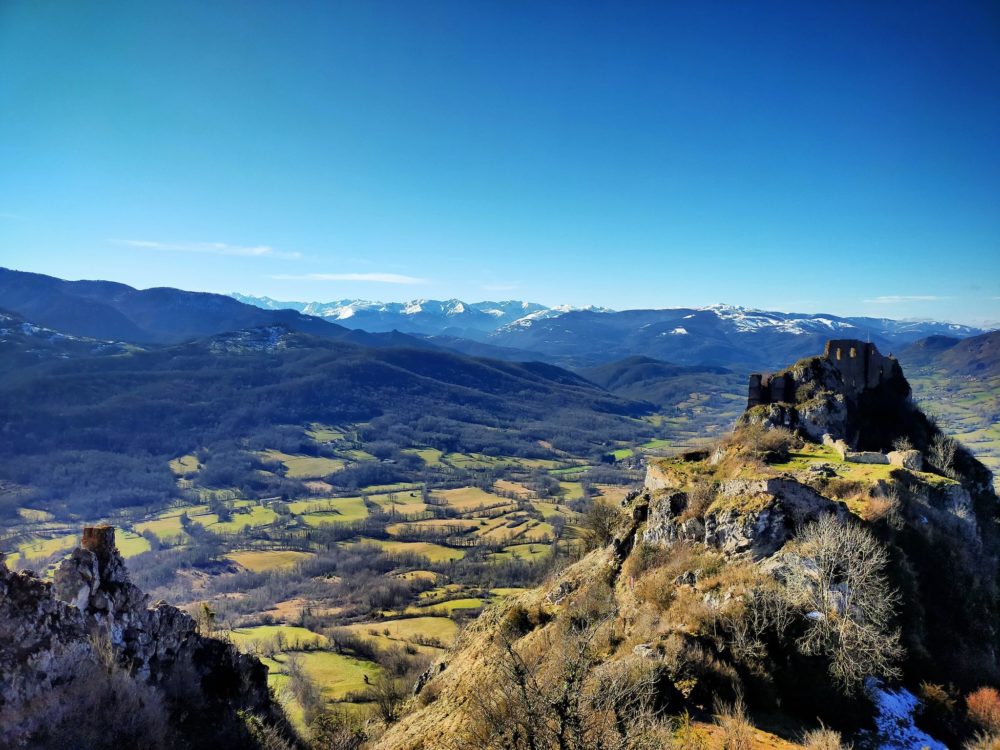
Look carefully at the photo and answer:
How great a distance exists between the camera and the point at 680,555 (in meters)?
31.0

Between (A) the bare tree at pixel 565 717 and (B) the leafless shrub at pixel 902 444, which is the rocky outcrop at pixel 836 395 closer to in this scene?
(B) the leafless shrub at pixel 902 444

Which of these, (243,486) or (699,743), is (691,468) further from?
(243,486)

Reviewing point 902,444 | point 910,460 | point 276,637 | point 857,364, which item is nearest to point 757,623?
point 910,460

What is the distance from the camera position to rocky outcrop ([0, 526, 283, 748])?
16.4m

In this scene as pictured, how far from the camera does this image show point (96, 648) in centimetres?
1925

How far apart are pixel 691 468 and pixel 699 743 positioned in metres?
24.7

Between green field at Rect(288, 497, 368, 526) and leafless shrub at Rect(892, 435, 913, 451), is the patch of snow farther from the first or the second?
green field at Rect(288, 497, 368, 526)

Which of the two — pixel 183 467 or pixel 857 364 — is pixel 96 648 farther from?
pixel 183 467

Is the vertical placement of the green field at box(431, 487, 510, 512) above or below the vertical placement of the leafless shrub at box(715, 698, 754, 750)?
below

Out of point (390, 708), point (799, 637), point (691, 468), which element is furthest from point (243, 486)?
point (799, 637)

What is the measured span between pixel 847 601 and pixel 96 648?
28626 mm

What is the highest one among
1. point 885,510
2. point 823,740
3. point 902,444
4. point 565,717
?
point 902,444

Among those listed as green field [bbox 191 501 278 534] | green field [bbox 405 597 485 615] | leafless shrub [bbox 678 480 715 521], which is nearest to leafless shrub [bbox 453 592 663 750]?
leafless shrub [bbox 678 480 715 521]

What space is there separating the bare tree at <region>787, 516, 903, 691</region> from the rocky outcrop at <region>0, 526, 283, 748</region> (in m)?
24.4
